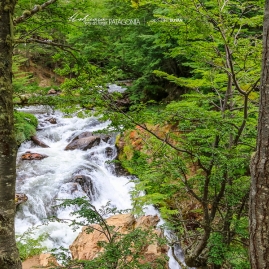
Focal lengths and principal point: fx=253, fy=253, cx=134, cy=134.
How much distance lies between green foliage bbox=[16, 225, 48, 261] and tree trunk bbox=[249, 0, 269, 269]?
18.4ft

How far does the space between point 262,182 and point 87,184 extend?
292 inches

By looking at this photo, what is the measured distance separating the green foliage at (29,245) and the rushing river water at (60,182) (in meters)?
0.20

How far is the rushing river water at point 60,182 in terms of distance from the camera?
712cm

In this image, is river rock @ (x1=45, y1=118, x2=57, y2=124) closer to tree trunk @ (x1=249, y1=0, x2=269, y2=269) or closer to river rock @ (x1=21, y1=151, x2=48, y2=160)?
river rock @ (x1=21, y1=151, x2=48, y2=160)

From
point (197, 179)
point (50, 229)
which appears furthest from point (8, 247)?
point (50, 229)

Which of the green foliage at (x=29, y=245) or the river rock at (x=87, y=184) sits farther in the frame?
the river rock at (x=87, y=184)

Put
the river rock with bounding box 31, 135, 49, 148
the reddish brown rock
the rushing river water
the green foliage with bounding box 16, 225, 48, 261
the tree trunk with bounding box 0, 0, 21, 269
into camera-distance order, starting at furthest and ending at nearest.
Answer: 1. the river rock with bounding box 31, 135, 49, 148
2. the reddish brown rock
3. the rushing river water
4. the green foliage with bounding box 16, 225, 48, 261
5. the tree trunk with bounding box 0, 0, 21, 269

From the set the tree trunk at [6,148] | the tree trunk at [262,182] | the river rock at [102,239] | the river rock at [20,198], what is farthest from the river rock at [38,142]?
the tree trunk at [262,182]

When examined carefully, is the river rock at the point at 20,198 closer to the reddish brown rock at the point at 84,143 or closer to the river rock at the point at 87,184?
the river rock at the point at 87,184

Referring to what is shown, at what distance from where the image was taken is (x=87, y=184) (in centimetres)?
859

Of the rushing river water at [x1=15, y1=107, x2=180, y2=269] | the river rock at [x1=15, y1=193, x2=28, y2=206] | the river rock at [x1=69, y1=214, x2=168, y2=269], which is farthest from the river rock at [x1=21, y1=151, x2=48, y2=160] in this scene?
the river rock at [x1=69, y1=214, x2=168, y2=269]

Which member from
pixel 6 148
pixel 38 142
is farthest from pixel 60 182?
pixel 6 148

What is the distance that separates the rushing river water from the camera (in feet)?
23.4

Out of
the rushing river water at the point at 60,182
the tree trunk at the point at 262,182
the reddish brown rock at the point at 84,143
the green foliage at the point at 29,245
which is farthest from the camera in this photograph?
the reddish brown rock at the point at 84,143
